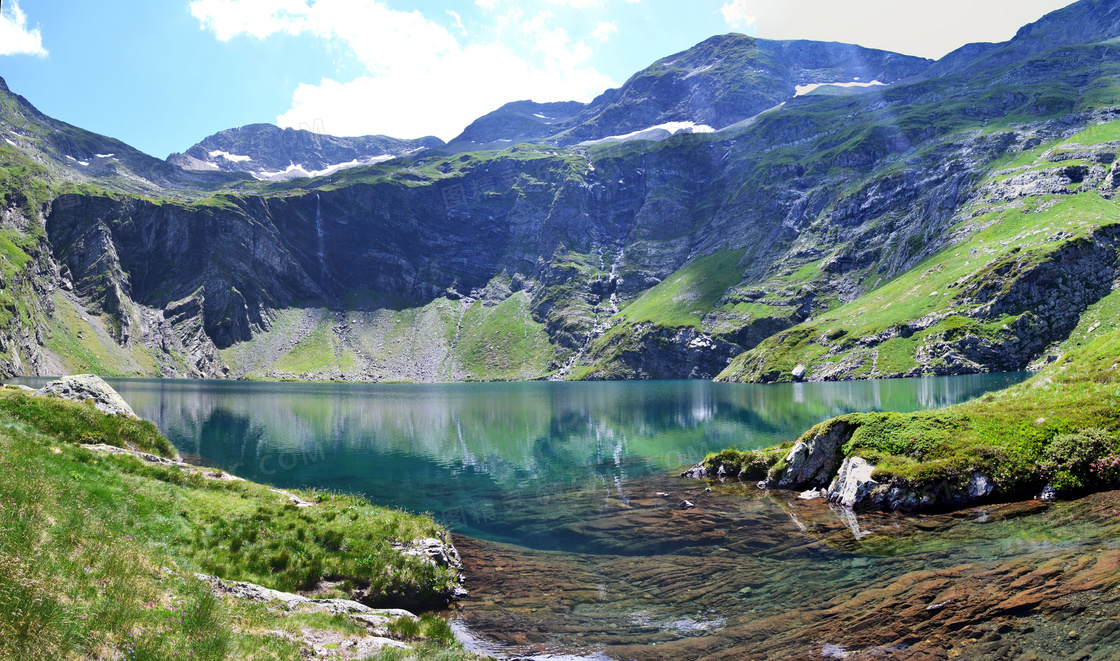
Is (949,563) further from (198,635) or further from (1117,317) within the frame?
(1117,317)

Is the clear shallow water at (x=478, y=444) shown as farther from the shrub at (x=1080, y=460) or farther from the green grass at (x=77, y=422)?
the shrub at (x=1080, y=460)

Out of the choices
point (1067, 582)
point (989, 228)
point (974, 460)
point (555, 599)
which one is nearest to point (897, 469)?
point (974, 460)

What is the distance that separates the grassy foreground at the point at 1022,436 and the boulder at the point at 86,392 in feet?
149

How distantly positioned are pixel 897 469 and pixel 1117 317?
15302 cm

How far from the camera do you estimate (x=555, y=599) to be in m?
20.5

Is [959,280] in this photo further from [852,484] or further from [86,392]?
[86,392]

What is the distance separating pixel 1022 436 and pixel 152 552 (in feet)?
115

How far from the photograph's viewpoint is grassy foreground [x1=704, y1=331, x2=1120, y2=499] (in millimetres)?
22641

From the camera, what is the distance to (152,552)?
47.0 feet

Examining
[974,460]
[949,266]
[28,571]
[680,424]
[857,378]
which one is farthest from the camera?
[949,266]

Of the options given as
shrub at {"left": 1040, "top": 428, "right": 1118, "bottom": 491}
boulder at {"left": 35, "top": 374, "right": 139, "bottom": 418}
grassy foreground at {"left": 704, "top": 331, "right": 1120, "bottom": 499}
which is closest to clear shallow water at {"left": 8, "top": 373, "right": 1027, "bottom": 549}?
boulder at {"left": 35, "top": 374, "right": 139, "bottom": 418}

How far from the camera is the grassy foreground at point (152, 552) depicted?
9.08 meters

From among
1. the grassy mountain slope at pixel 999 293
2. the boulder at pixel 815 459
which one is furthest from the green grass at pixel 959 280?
the boulder at pixel 815 459

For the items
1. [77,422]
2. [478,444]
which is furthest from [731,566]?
[478,444]
